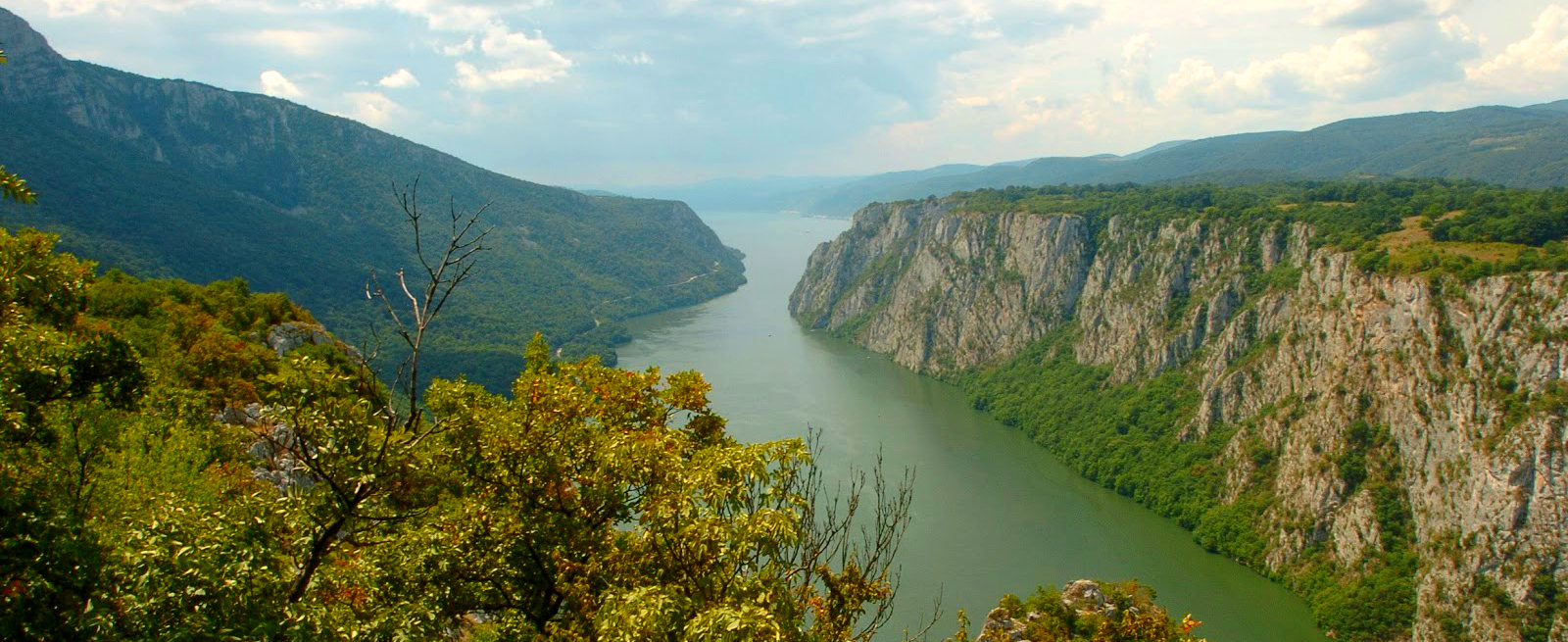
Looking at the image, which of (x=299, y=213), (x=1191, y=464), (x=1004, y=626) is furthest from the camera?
(x=299, y=213)

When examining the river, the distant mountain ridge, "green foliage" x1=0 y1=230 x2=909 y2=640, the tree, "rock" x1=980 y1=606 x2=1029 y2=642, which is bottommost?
the river

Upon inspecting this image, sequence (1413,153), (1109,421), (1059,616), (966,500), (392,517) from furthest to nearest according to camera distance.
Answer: (1413,153) → (1109,421) → (966,500) → (1059,616) → (392,517)

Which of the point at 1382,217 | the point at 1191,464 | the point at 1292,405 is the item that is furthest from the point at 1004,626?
the point at 1382,217

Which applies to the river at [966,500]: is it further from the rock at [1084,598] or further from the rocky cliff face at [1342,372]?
the rock at [1084,598]

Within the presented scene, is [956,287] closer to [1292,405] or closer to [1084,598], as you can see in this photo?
[1292,405]

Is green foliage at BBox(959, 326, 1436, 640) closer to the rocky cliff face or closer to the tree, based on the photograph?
the rocky cliff face

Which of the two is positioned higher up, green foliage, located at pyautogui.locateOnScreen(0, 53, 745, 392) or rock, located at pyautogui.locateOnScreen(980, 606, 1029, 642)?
green foliage, located at pyautogui.locateOnScreen(0, 53, 745, 392)

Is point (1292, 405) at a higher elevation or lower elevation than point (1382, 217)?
lower

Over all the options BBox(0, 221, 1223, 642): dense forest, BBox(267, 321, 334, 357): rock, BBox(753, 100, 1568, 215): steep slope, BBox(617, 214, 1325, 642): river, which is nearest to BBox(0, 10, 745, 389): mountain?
BBox(267, 321, 334, 357): rock
